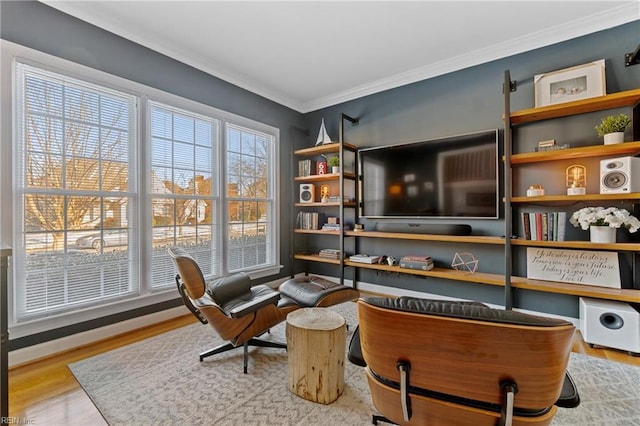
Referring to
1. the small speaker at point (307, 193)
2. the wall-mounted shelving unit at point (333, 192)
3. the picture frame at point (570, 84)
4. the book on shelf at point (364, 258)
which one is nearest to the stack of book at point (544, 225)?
the picture frame at point (570, 84)

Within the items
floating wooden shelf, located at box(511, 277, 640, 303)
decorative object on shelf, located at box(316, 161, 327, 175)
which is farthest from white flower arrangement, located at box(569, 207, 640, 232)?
decorative object on shelf, located at box(316, 161, 327, 175)

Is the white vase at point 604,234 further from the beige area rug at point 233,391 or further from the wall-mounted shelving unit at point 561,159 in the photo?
the beige area rug at point 233,391

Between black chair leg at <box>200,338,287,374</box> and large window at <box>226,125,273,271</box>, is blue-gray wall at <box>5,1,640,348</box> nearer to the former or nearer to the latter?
large window at <box>226,125,273,271</box>

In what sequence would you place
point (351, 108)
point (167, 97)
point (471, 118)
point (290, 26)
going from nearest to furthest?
point (290, 26)
point (167, 97)
point (471, 118)
point (351, 108)

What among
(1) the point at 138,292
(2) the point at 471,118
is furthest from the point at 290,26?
(1) the point at 138,292

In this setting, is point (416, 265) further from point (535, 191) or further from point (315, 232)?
point (315, 232)

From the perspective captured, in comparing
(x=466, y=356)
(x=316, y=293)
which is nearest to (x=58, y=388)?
(x=316, y=293)

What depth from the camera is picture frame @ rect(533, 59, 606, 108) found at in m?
2.55

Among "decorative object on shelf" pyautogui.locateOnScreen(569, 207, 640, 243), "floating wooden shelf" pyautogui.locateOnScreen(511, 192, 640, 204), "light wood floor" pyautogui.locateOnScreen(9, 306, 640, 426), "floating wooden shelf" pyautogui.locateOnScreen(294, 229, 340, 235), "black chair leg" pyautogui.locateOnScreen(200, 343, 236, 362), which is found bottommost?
"light wood floor" pyautogui.locateOnScreen(9, 306, 640, 426)

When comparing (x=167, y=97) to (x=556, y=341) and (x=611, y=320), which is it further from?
(x=611, y=320)

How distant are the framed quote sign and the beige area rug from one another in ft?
2.38

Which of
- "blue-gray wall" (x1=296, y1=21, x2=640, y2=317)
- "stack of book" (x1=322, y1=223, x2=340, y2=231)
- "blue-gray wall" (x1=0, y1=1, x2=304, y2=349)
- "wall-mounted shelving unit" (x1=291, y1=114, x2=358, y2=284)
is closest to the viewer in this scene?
"blue-gray wall" (x1=0, y1=1, x2=304, y2=349)

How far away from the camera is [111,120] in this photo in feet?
8.69

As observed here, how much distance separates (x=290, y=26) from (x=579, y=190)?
3.01 m
